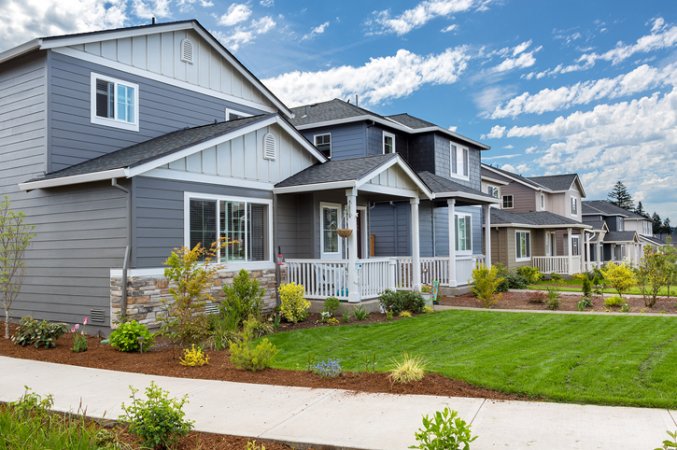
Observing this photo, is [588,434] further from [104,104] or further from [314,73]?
[314,73]

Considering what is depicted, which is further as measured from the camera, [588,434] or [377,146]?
[377,146]

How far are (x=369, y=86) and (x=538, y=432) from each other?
783 inches

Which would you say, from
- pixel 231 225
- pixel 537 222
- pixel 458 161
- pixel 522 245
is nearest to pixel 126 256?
pixel 231 225

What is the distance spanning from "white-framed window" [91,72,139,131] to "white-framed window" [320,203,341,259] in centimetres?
533

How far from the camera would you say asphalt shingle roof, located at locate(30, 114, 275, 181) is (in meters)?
10.4

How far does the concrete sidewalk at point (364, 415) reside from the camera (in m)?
4.64

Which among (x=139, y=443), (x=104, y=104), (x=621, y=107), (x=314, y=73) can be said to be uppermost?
(x=314, y=73)

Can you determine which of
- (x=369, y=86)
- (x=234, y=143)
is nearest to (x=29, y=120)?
(x=234, y=143)

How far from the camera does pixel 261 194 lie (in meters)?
13.0

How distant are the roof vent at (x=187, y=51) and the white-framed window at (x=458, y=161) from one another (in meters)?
11.5

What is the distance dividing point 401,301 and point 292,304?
114 inches

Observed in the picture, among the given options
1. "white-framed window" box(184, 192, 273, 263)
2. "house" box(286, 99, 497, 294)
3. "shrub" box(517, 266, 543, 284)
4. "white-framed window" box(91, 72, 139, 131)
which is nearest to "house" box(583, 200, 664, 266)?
"shrub" box(517, 266, 543, 284)

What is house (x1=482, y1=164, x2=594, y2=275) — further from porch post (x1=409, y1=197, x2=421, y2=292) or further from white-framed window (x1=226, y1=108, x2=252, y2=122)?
white-framed window (x1=226, y1=108, x2=252, y2=122)

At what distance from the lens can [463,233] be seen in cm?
2212
